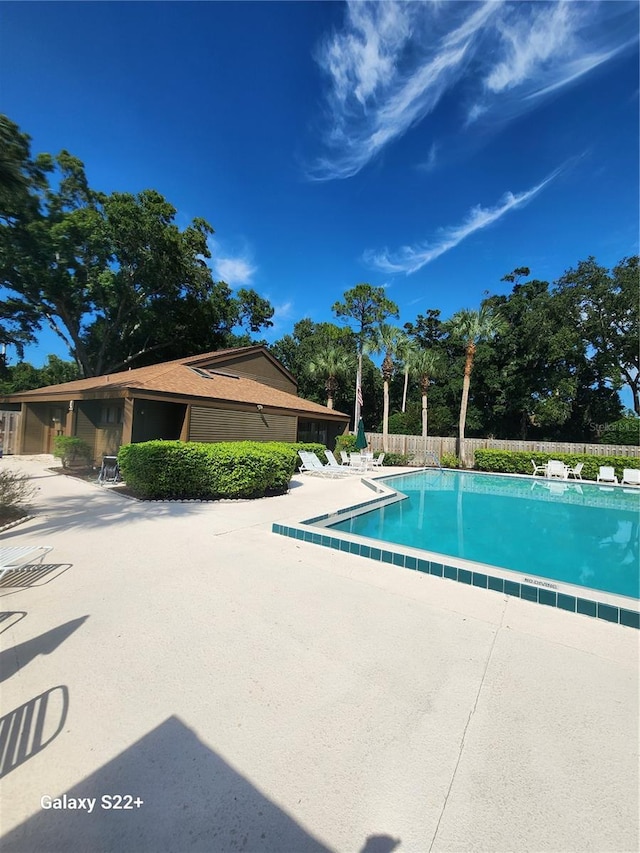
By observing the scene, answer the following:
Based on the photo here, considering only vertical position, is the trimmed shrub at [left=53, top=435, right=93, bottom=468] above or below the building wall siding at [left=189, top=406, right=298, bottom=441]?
below

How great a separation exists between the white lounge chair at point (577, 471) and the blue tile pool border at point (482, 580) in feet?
55.6

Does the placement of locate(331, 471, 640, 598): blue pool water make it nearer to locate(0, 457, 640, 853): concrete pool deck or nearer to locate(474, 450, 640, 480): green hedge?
locate(0, 457, 640, 853): concrete pool deck

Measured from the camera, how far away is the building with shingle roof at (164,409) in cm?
1315

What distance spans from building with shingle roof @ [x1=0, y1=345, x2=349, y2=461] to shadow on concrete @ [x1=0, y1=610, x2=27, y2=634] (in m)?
9.02

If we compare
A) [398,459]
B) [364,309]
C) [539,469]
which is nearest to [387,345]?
[364,309]

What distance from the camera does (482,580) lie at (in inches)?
181

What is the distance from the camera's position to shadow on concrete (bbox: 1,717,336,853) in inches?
62.7

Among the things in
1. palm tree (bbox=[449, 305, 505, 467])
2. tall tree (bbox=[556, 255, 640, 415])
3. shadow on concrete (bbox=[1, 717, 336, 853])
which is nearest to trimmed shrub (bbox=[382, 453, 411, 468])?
palm tree (bbox=[449, 305, 505, 467])

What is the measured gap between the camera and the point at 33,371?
1869 inches

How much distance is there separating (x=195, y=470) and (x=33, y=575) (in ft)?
15.6

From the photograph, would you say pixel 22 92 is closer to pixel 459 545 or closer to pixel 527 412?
pixel 459 545

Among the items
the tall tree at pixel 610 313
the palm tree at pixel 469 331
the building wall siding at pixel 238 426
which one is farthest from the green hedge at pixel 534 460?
the tall tree at pixel 610 313

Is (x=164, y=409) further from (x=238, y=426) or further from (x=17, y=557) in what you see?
(x=17, y=557)

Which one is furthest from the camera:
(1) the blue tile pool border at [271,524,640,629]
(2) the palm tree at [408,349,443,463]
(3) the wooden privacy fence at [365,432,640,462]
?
(2) the palm tree at [408,349,443,463]
